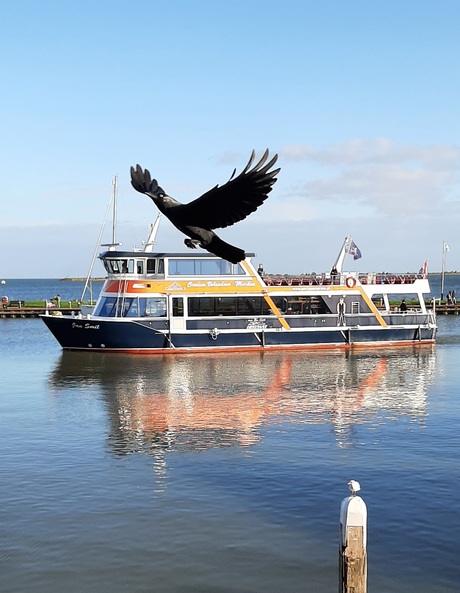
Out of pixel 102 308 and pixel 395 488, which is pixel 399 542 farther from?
pixel 102 308

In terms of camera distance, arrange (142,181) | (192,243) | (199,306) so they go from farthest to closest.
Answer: (199,306), (142,181), (192,243)

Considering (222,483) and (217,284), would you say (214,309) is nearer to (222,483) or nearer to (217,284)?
(217,284)

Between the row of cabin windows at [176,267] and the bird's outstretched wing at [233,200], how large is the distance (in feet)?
109

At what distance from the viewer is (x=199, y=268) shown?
1619 inches

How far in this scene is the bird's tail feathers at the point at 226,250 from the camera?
258 inches

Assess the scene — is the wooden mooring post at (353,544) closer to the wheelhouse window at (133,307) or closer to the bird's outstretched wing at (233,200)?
the bird's outstretched wing at (233,200)

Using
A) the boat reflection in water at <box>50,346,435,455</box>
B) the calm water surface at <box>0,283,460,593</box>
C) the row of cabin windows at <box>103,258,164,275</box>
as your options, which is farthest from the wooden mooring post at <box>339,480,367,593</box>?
the row of cabin windows at <box>103,258,164,275</box>

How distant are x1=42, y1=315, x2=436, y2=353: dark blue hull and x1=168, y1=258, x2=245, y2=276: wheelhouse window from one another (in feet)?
9.45

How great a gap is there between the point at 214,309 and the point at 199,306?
83 centimetres

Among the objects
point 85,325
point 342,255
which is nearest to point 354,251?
point 342,255

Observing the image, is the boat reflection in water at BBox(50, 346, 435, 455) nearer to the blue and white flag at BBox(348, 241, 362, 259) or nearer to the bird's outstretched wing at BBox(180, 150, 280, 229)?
the blue and white flag at BBox(348, 241, 362, 259)

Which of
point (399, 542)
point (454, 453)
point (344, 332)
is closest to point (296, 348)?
point (344, 332)

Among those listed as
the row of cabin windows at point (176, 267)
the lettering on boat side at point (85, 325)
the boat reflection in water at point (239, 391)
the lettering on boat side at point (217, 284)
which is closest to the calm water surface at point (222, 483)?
the boat reflection in water at point (239, 391)

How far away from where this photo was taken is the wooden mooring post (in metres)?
9.23
